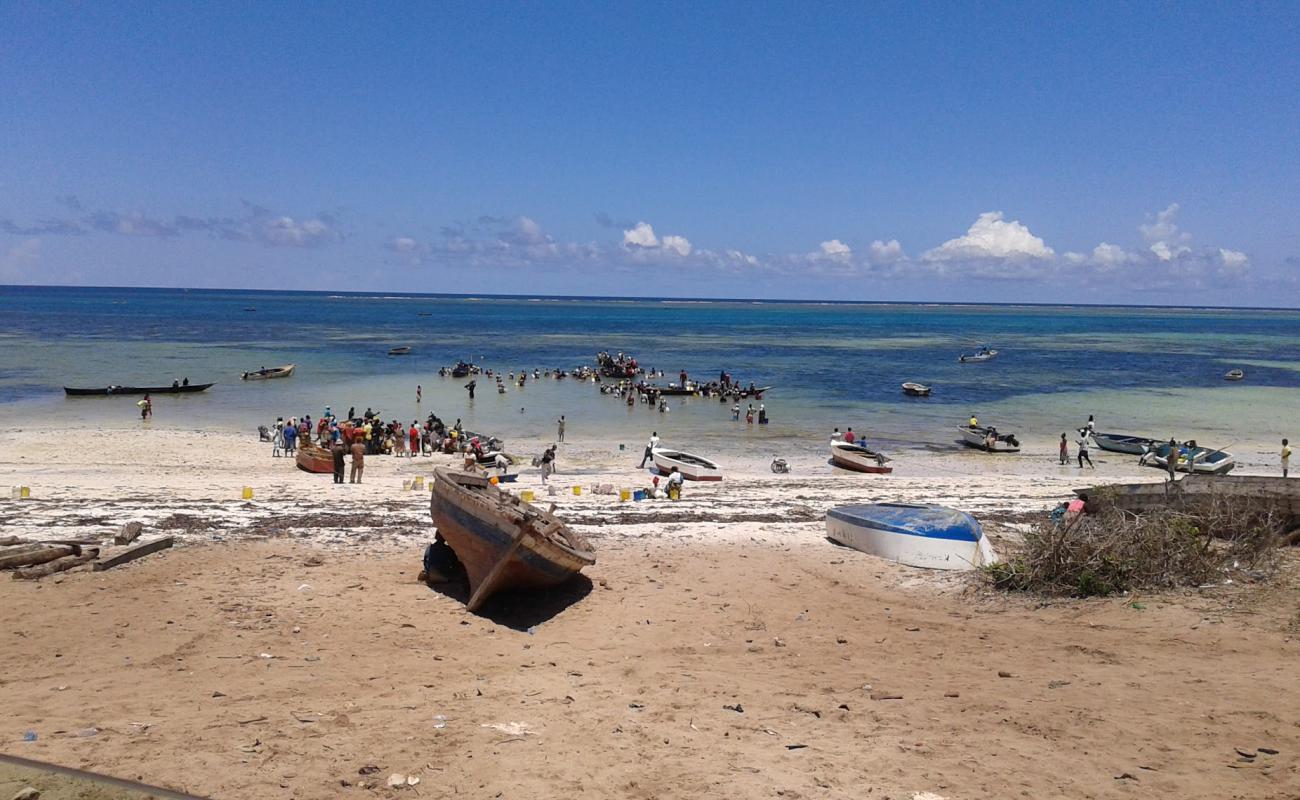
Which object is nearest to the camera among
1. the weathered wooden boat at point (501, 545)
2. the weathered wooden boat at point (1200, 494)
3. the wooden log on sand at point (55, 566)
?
the weathered wooden boat at point (501, 545)

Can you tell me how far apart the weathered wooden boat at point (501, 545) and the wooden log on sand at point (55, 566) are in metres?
5.31

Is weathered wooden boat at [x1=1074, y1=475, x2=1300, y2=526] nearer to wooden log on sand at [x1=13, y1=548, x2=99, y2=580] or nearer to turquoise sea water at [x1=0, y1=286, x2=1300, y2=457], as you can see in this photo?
wooden log on sand at [x1=13, y1=548, x2=99, y2=580]

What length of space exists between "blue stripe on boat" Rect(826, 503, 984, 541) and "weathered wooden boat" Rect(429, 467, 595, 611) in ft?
18.4

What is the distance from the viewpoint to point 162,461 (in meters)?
Result: 28.1

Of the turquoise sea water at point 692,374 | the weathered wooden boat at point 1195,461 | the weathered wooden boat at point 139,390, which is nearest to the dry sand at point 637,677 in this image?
the weathered wooden boat at point 1195,461

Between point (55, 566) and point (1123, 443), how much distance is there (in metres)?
34.9

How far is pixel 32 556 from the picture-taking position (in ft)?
43.1

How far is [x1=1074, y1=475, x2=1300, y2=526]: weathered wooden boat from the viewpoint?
14.8m

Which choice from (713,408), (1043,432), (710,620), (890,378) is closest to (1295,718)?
(710,620)

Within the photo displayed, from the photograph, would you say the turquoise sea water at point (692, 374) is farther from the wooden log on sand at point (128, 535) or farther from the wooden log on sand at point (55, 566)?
the wooden log on sand at point (55, 566)

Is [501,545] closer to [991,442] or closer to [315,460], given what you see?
[315,460]

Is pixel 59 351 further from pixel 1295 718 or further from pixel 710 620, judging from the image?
pixel 1295 718

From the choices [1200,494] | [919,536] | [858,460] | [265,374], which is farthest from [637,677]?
[265,374]

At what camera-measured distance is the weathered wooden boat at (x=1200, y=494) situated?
1482 cm
